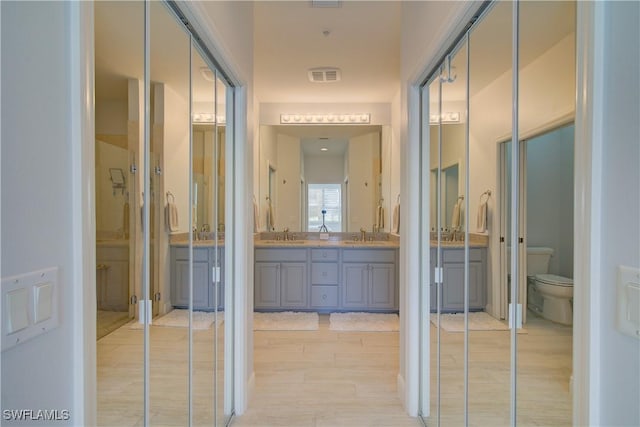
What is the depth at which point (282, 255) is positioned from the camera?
427cm

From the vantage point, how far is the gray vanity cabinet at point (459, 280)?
4.87ft

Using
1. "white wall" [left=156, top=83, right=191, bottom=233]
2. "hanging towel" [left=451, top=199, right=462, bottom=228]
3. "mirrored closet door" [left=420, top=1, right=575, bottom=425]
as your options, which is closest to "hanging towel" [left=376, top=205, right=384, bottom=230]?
"mirrored closet door" [left=420, top=1, right=575, bottom=425]

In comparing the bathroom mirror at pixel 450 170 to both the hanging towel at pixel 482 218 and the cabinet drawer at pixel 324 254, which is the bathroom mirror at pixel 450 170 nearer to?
the hanging towel at pixel 482 218

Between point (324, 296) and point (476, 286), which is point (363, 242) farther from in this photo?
point (476, 286)

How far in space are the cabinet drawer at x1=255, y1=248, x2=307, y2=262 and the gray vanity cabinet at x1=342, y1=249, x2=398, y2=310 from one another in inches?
21.1

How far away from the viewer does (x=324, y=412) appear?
2193mm

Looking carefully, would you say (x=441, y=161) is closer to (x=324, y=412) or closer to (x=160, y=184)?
(x=160, y=184)

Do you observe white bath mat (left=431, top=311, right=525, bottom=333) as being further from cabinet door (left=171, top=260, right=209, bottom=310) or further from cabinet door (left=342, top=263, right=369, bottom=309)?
cabinet door (left=342, top=263, right=369, bottom=309)

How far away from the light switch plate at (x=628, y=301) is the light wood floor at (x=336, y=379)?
228mm

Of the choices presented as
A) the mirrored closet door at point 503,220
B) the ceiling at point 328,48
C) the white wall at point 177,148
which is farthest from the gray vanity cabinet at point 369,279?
the white wall at point 177,148

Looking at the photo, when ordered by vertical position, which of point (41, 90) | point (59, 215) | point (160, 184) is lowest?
point (59, 215)

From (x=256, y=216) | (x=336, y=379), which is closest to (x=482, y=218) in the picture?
(x=336, y=379)

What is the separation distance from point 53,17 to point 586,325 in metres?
1.28

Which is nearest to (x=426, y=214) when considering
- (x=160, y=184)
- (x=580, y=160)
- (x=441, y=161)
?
(x=441, y=161)
